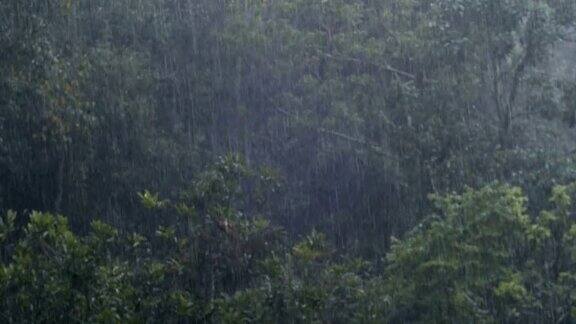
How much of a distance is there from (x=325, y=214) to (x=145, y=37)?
3256 mm

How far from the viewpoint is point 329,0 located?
1277 cm

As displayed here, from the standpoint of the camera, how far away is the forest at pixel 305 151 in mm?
7430

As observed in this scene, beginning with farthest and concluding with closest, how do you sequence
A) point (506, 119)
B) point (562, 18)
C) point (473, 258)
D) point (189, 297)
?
point (506, 119)
point (562, 18)
point (473, 258)
point (189, 297)

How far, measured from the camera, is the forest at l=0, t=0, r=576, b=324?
7.43 meters

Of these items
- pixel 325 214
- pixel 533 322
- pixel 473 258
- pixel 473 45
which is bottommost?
pixel 325 214

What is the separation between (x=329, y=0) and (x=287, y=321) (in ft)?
22.0

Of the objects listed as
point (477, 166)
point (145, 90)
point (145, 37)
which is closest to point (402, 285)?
point (477, 166)

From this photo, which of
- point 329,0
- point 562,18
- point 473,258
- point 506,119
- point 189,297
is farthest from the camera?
point 329,0

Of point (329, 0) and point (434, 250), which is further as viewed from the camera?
point (329, 0)

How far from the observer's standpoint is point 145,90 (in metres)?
12.3

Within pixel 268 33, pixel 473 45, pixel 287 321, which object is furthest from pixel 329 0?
pixel 287 321

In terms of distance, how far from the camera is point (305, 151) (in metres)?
12.9

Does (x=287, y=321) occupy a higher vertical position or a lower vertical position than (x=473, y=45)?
lower

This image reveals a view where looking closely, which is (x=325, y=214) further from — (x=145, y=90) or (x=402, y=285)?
(x=402, y=285)
